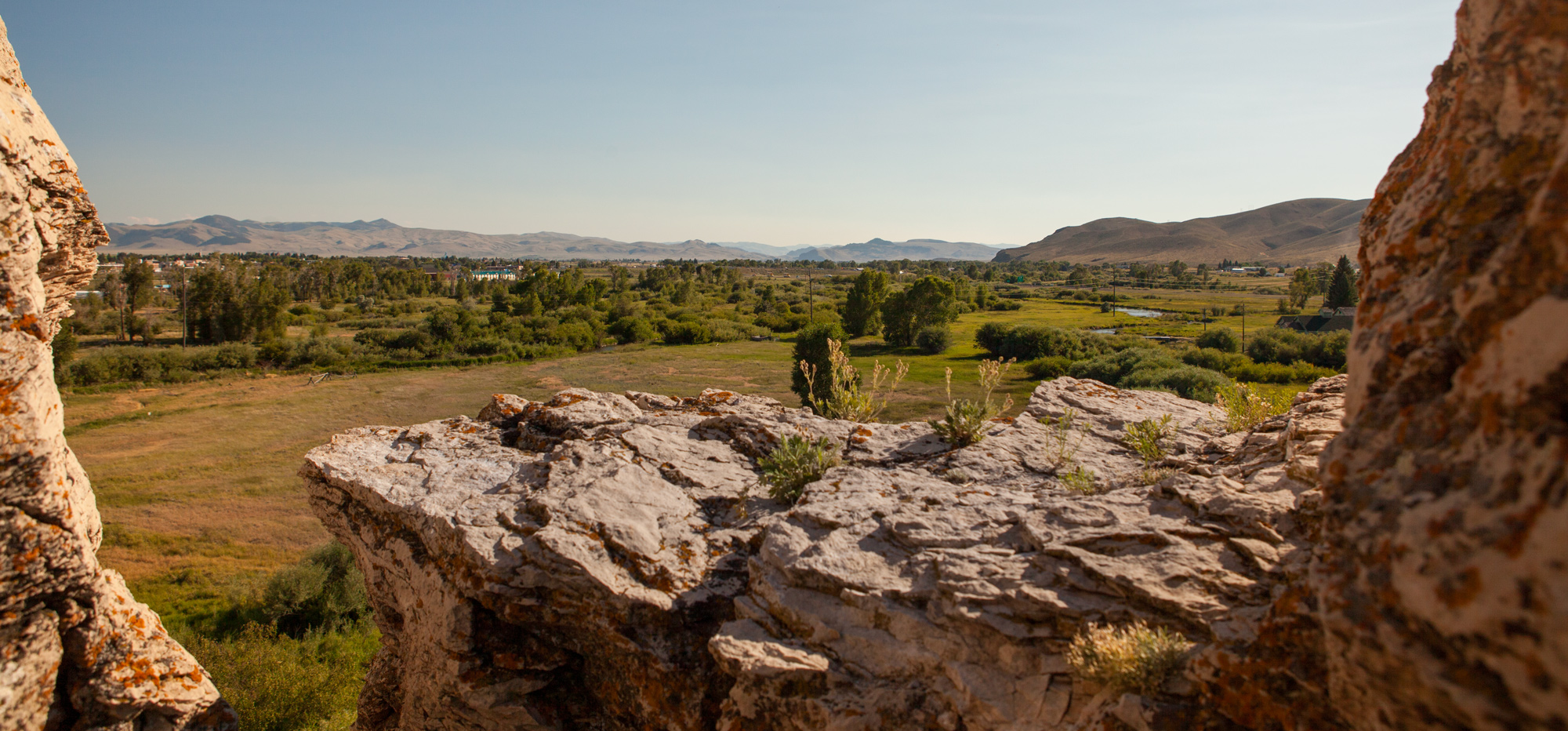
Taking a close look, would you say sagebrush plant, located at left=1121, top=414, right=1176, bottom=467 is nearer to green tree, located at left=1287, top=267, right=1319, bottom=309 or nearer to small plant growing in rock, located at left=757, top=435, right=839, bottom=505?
small plant growing in rock, located at left=757, top=435, right=839, bottom=505

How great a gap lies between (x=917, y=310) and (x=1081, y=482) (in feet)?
221

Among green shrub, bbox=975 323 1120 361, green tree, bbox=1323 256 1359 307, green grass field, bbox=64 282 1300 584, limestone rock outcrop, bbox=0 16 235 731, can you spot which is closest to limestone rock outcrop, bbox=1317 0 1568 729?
limestone rock outcrop, bbox=0 16 235 731

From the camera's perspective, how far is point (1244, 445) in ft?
20.8

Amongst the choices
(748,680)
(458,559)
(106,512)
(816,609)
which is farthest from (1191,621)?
(106,512)

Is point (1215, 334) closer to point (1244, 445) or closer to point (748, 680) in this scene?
point (1244, 445)

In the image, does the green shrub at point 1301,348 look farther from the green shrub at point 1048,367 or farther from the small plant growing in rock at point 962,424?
the small plant growing in rock at point 962,424

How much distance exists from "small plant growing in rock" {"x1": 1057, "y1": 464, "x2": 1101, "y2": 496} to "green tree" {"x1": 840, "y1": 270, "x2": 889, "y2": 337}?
7279 cm

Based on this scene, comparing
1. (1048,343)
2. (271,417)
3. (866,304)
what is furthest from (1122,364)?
(271,417)

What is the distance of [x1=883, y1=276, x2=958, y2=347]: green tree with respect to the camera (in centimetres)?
7206

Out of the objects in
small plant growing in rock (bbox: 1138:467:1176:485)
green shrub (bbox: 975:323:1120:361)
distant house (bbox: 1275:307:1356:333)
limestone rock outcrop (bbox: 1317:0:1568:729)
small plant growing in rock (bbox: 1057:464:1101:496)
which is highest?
limestone rock outcrop (bbox: 1317:0:1568:729)

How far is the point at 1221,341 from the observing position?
5475 centimetres

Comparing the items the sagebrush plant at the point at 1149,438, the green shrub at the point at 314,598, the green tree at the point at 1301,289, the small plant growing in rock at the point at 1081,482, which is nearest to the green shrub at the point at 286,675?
the green shrub at the point at 314,598

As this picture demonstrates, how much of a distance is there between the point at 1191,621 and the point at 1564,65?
3.13 m

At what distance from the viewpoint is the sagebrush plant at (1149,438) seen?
6.79 metres
